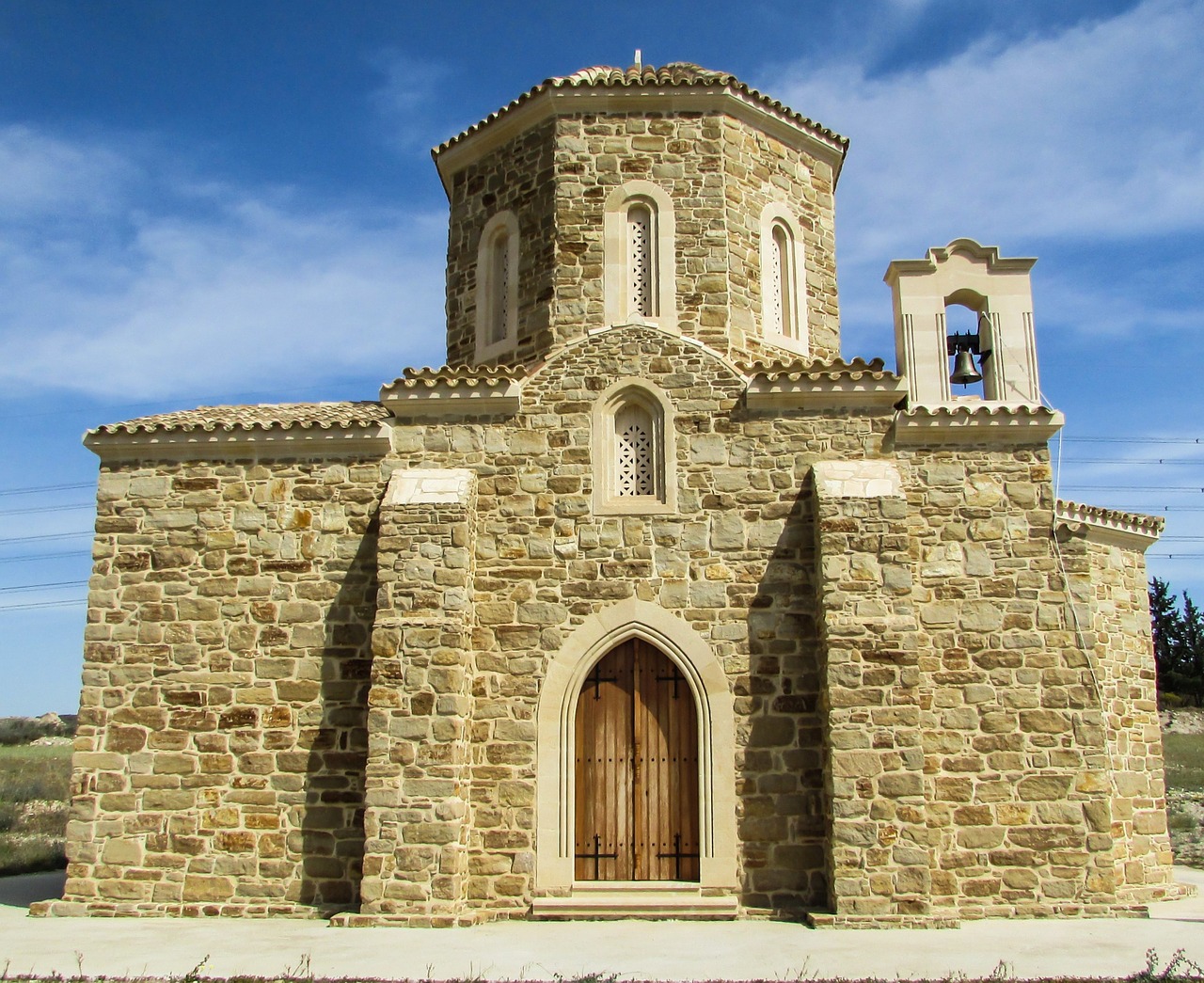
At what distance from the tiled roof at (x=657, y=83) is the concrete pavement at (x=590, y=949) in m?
9.16

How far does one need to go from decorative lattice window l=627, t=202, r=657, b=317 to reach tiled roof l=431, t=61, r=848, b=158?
150 centimetres

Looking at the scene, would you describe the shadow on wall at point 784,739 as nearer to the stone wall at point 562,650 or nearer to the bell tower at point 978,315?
the stone wall at point 562,650

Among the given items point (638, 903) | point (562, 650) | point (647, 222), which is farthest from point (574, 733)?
point (647, 222)

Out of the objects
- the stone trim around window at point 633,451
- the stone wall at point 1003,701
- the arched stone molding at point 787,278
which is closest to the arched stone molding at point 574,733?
the stone trim around window at point 633,451

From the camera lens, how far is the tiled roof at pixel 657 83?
12031mm

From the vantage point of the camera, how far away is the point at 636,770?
32.6 ft

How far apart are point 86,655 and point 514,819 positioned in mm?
4819

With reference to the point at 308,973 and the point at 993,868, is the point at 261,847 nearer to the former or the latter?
the point at 308,973

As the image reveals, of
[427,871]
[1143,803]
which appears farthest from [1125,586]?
[427,871]

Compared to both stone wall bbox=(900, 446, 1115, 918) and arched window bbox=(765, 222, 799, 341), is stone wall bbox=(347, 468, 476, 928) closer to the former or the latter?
stone wall bbox=(900, 446, 1115, 918)

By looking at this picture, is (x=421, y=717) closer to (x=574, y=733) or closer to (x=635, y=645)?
(x=574, y=733)

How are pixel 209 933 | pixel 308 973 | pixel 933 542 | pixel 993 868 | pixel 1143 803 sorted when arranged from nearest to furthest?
pixel 308 973, pixel 209 933, pixel 993 868, pixel 933 542, pixel 1143 803

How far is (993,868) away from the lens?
960cm

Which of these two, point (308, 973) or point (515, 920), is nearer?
point (308, 973)
